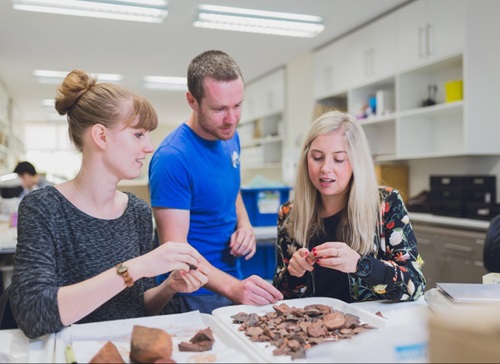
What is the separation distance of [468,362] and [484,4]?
12.6 feet

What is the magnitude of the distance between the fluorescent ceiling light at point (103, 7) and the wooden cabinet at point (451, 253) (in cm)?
305

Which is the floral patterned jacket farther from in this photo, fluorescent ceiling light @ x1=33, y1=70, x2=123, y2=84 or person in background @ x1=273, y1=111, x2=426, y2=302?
fluorescent ceiling light @ x1=33, y1=70, x2=123, y2=84

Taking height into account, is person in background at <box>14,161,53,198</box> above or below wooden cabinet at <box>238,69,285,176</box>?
below

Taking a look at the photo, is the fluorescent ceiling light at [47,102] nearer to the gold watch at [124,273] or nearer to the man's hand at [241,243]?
the man's hand at [241,243]

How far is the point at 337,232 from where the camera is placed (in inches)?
65.0

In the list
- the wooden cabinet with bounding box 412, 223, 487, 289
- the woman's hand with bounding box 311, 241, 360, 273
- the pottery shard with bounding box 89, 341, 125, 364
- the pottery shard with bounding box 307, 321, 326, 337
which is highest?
the woman's hand with bounding box 311, 241, 360, 273

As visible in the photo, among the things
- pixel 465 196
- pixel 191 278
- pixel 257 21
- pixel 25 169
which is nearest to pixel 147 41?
pixel 257 21

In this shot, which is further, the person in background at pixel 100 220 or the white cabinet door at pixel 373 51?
the white cabinet door at pixel 373 51

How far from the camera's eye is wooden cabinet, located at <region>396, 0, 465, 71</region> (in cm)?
372

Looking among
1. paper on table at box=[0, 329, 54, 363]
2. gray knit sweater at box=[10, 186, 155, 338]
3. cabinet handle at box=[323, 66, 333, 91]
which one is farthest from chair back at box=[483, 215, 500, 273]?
cabinet handle at box=[323, 66, 333, 91]

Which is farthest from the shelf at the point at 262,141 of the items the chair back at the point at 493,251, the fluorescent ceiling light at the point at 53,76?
the chair back at the point at 493,251

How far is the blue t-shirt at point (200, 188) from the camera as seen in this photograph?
5.55ft

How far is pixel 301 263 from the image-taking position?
1.42 meters

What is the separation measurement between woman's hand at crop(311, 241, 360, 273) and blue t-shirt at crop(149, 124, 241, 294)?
0.57 metres
